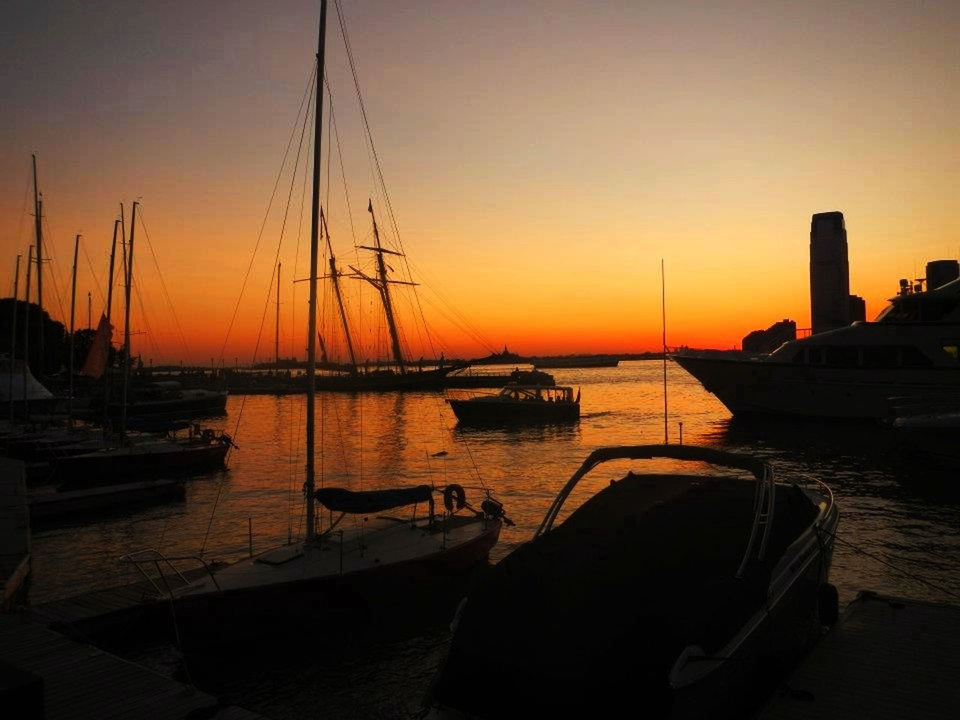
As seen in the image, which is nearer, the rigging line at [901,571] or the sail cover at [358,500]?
the sail cover at [358,500]

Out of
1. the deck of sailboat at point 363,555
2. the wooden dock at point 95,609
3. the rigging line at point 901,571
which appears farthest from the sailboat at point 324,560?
the rigging line at point 901,571

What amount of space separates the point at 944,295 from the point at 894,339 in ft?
12.4

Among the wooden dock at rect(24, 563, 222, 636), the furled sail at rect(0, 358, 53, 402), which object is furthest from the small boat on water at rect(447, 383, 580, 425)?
the wooden dock at rect(24, 563, 222, 636)

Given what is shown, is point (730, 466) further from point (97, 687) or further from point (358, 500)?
point (97, 687)

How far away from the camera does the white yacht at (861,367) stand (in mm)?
40250

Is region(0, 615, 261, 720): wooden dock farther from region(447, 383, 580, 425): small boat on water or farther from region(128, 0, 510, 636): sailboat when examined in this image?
region(447, 383, 580, 425): small boat on water

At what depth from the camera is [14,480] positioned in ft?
78.3

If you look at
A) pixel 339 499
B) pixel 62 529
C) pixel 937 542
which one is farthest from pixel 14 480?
pixel 937 542

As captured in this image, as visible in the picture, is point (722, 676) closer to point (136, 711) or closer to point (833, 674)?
point (833, 674)

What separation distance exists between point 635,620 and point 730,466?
369 cm

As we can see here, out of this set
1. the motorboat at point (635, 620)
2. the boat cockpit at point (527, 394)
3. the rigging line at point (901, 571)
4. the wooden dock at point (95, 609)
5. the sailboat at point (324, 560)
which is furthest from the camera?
the boat cockpit at point (527, 394)

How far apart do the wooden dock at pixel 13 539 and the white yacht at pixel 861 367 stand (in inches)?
1625

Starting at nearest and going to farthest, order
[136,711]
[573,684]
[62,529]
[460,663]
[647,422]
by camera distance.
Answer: [573,684], [460,663], [136,711], [62,529], [647,422]

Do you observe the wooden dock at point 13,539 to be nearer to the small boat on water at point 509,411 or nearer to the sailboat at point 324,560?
the sailboat at point 324,560
